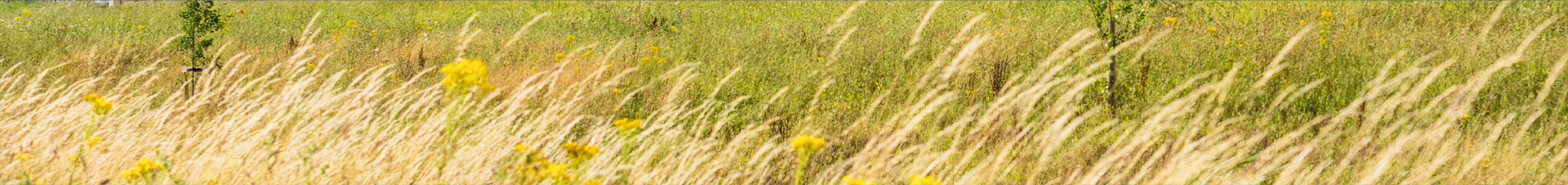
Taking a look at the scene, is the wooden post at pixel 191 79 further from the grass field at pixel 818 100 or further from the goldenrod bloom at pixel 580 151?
the goldenrod bloom at pixel 580 151

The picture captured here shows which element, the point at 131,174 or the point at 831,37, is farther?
the point at 831,37

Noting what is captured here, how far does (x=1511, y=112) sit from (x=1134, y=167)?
5.33 ft

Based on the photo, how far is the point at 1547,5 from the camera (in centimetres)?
579

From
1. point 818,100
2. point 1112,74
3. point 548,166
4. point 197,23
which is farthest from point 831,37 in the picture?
point 548,166

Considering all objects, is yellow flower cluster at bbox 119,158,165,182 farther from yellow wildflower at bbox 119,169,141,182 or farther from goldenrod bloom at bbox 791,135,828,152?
goldenrod bloom at bbox 791,135,828,152

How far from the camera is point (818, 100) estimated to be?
4137 mm

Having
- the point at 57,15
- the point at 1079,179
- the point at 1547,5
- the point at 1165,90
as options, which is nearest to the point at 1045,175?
the point at 1079,179

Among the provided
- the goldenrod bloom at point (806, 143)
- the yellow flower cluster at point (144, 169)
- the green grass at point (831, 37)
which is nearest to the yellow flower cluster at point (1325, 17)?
the green grass at point (831, 37)

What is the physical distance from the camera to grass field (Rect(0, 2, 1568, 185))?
2635mm

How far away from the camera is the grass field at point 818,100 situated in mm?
2635

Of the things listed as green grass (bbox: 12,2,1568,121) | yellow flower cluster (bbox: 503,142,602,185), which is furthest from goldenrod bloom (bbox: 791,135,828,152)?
green grass (bbox: 12,2,1568,121)

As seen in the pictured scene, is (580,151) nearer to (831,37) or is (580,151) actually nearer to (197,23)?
(197,23)

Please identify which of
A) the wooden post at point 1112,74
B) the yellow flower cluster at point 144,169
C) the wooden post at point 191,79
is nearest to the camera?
the yellow flower cluster at point 144,169

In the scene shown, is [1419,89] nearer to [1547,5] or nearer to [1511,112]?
[1511,112]
